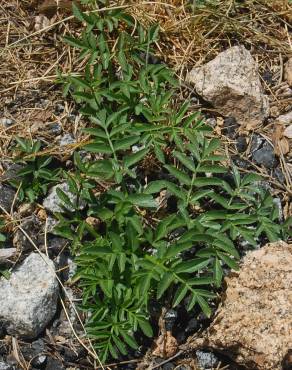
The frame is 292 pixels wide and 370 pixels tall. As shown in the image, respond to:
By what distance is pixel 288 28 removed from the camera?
12.3 feet

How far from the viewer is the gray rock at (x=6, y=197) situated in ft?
10.6

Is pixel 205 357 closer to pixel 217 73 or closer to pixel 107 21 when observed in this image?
pixel 217 73

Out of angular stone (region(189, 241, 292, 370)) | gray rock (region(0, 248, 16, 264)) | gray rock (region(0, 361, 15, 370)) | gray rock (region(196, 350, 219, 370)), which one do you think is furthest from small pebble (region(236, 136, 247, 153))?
gray rock (region(0, 361, 15, 370))

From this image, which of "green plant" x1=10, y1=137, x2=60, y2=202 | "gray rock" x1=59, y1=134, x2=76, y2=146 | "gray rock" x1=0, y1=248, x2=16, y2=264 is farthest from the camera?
"gray rock" x1=59, y1=134, x2=76, y2=146

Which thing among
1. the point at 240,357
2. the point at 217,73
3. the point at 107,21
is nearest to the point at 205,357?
the point at 240,357

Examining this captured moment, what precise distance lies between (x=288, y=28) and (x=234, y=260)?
1.35 m

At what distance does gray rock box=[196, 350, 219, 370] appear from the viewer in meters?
3.01

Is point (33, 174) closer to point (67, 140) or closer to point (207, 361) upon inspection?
point (67, 140)

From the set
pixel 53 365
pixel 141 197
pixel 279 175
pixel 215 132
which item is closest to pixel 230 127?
pixel 215 132

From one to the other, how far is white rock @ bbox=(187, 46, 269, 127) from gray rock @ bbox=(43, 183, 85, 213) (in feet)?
2.57

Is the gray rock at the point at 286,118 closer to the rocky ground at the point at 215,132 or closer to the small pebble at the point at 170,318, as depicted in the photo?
the rocky ground at the point at 215,132

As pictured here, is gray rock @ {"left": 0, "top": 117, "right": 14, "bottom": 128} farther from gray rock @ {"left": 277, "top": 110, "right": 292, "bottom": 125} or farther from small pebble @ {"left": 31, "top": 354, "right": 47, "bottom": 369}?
gray rock @ {"left": 277, "top": 110, "right": 292, "bottom": 125}

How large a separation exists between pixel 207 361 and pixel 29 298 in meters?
0.77

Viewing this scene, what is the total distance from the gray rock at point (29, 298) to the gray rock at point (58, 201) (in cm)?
24
